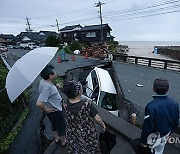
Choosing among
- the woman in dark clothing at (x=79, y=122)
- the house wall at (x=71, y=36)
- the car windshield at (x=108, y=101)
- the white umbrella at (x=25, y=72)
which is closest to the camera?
the woman in dark clothing at (x=79, y=122)

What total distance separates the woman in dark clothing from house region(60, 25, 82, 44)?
146ft

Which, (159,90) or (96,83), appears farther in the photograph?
(96,83)

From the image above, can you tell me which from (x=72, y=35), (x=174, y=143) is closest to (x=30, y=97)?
(x=174, y=143)

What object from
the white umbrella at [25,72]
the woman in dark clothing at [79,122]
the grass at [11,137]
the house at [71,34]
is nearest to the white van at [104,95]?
the grass at [11,137]

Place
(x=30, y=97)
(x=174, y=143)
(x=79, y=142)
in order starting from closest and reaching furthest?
(x=79, y=142) < (x=174, y=143) < (x=30, y=97)

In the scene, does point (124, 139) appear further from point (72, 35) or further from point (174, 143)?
point (72, 35)

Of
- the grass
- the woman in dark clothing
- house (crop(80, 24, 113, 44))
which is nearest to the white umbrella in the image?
the woman in dark clothing

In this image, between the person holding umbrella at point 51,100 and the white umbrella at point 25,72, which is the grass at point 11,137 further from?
the white umbrella at point 25,72

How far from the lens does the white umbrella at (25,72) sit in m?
2.58

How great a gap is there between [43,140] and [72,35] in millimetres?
45968

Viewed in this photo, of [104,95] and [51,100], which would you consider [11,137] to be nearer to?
[51,100]

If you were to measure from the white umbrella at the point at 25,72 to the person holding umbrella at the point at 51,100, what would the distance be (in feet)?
0.49

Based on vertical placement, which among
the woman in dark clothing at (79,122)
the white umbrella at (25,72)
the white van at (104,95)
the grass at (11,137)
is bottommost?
the grass at (11,137)

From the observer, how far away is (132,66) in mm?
15062
